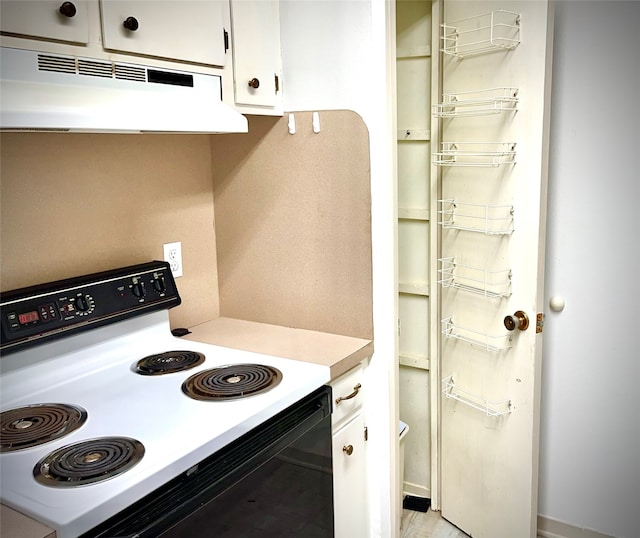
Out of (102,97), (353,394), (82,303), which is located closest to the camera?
(102,97)

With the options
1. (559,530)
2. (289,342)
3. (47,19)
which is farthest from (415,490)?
(47,19)

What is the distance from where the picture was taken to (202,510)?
4.29 ft

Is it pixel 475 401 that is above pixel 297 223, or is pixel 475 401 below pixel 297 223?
below

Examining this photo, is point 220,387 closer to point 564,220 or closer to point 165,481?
point 165,481

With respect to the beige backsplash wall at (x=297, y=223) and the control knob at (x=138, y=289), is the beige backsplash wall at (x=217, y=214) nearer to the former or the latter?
the beige backsplash wall at (x=297, y=223)

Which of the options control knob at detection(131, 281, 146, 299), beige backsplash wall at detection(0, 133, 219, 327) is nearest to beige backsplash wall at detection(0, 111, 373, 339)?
beige backsplash wall at detection(0, 133, 219, 327)

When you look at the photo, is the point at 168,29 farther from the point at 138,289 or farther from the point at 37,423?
the point at 37,423

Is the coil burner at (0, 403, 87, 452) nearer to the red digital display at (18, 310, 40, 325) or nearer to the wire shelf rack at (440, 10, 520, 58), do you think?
the red digital display at (18, 310, 40, 325)

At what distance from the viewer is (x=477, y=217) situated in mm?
2246

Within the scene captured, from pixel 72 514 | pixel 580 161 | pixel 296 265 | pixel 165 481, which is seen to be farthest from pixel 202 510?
pixel 580 161

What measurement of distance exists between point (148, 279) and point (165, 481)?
792 mm

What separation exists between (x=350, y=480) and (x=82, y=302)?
0.99 meters

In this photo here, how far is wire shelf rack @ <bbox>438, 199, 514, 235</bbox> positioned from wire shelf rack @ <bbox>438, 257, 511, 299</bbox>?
0.14 meters

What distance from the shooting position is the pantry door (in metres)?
2.05
